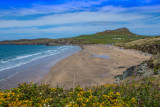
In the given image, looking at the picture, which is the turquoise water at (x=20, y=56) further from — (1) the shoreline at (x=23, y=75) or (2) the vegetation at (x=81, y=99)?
(2) the vegetation at (x=81, y=99)

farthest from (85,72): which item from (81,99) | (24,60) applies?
(24,60)

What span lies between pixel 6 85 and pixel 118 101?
12.5m

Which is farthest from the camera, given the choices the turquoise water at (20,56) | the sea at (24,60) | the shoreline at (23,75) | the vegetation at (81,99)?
the turquoise water at (20,56)

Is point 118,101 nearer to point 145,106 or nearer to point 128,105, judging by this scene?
point 128,105

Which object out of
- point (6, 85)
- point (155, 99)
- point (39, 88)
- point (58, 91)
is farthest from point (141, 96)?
point (6, 85)

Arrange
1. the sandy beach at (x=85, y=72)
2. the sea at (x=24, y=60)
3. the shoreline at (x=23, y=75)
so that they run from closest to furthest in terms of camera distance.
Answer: the sandy beach at (x=85, y=72) → the shoreline at (x=23, y=75) → the sea at (x=24, y=60)

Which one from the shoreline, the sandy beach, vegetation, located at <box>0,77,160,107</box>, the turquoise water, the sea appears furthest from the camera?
the turquoise water

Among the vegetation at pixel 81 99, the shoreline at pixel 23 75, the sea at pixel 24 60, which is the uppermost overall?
the vegetation at pixel 81 99

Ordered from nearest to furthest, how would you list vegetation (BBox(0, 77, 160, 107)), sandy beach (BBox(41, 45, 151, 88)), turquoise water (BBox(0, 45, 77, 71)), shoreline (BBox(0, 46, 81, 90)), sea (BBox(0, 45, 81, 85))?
vegetation (BBox(0, 77, 160, 107)) → sandy beach (BBox(41, 45, 151, 88)) → shoreline (BBox(0, 46, 81, 90)) → sea (BBox(0, 45, 81, 85)) → turquoise water (BBox(0, 45, 77, 71))

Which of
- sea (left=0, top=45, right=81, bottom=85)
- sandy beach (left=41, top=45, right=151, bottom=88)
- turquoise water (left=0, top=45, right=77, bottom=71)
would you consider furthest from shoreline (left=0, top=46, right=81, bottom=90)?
turquoise water (left=0, top=45, right=77, bottom=71)

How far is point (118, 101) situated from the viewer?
4.33 m

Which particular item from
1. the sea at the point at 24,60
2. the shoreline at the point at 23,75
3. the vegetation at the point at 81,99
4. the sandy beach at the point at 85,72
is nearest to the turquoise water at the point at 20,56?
the sea at the point at 24,60

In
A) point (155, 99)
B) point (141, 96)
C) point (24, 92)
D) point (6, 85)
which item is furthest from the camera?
point (6, 85)

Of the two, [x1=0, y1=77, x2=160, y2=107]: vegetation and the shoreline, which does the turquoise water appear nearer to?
the shoreline
